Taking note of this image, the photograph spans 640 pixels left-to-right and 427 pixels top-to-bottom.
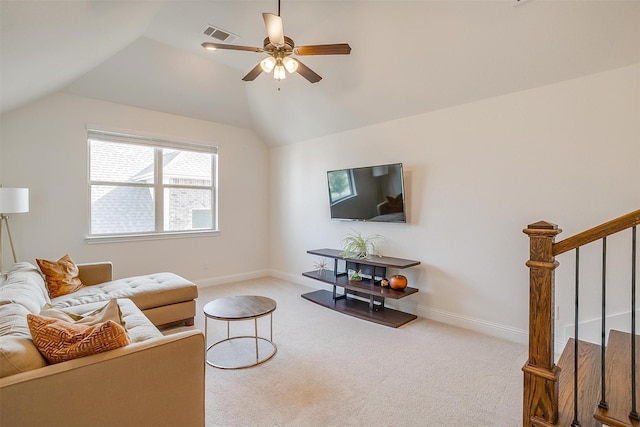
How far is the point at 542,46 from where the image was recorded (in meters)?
2.62

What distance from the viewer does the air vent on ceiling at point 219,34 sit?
3273mm

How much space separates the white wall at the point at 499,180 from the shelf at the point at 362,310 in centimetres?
26

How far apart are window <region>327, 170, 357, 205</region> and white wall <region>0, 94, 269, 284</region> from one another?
1.84m

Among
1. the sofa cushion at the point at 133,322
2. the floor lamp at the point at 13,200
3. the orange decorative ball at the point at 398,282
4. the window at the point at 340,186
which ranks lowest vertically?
the orange decorative ball at the point at 398,282

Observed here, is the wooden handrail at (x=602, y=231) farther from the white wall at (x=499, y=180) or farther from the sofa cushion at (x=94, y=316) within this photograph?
the sofa cushion at (x=94, y=316)

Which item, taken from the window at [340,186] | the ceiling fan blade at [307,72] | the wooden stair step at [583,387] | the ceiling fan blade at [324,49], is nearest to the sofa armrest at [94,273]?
the window at [340,186]

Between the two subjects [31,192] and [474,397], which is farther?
[31,192]

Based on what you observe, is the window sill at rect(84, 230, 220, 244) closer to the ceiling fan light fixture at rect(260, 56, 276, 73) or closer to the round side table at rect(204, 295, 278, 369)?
the round side table at rect(204, 295, 278, 369)

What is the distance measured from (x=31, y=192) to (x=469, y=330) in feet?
17.4

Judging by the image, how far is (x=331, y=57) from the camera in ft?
11.7

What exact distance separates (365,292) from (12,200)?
3.78 meters

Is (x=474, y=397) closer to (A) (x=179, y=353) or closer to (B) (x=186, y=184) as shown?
(A) (x=179, y=353)

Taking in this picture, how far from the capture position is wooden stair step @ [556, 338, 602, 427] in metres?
1.51

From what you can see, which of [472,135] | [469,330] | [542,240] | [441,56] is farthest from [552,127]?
[469,330]
